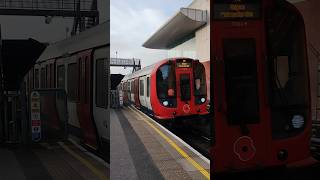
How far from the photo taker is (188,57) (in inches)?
87.5

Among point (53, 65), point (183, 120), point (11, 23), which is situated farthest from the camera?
point (183, 120)

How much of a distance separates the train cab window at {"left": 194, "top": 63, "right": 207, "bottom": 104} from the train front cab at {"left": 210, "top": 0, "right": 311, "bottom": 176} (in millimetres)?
85

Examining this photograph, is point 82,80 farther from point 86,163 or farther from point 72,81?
point 86,163

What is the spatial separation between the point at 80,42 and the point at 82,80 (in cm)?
17

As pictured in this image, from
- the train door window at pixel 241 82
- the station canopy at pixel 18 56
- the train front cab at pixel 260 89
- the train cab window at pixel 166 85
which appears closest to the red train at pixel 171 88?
the train cab window at pixel 166 85

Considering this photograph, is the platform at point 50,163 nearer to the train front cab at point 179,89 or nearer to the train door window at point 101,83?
the train door window at point 101,83

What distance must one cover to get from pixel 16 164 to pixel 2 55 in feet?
1.70

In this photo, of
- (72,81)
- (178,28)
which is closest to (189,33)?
(178,28)

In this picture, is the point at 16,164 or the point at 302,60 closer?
the point at 16,164

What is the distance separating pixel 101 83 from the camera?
1.98 metres

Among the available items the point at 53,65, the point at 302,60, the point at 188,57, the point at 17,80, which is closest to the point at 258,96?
the point at 302,60

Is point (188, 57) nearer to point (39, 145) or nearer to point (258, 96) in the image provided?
point (258, 96)

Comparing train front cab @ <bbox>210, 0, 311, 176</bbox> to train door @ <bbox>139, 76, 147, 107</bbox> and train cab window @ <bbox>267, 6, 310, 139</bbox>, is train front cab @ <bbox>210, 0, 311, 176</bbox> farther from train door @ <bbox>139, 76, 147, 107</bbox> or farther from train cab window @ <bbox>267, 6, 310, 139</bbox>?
train door @ <bbox>139, 76, 147, 107</bbox>

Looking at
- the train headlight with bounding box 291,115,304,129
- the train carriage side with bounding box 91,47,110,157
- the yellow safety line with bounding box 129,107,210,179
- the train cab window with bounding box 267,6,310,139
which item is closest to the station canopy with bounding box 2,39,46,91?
the train carriage side with bounding box 91,47,110,157
